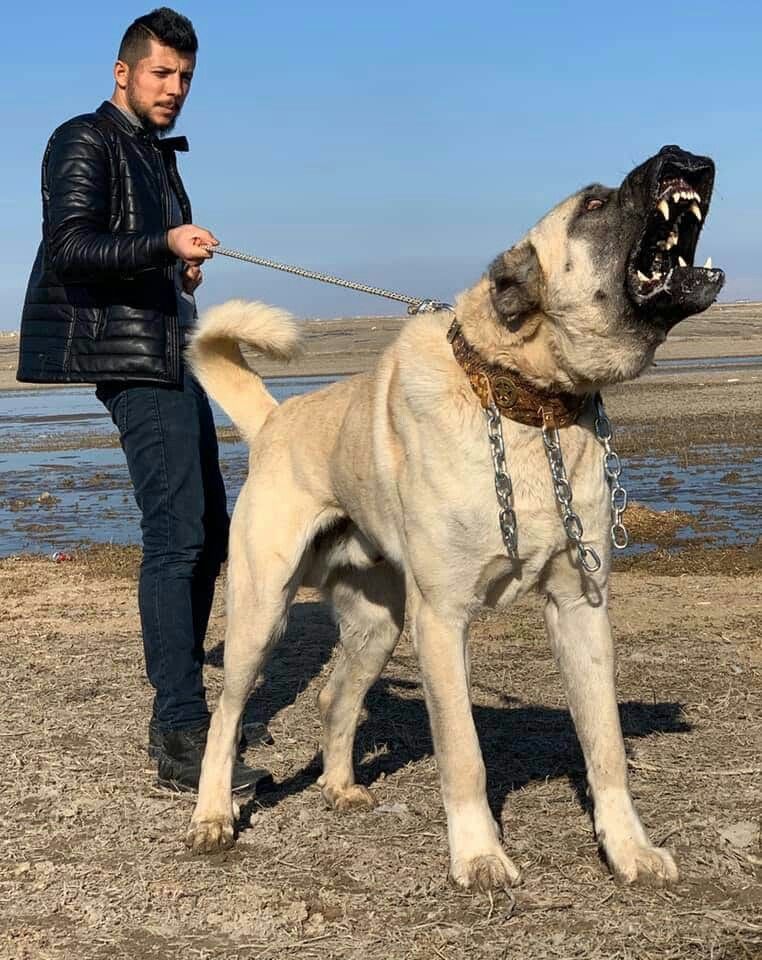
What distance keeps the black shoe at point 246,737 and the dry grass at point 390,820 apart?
0.20 ft

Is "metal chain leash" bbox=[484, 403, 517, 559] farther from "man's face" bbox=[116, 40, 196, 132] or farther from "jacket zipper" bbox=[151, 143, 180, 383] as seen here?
"man's face" bbox=[116, 40, 196, 132]

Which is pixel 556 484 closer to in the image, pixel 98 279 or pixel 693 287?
pixel 693 287

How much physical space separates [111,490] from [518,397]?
9687 millimetres

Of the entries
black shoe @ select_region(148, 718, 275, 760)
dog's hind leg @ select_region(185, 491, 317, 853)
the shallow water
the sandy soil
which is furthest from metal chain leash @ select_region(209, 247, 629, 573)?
the sandy soil

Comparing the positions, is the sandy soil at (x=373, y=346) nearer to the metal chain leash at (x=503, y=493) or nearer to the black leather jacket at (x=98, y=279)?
the black leather jacket at (x=98, y=279)

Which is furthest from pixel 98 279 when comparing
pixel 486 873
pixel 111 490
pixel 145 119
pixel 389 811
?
pixel 111 490

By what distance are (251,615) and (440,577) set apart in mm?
832

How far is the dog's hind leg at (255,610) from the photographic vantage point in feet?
12.8

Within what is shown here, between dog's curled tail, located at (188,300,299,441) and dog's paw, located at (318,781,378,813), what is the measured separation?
1.30m

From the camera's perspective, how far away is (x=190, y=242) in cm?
395

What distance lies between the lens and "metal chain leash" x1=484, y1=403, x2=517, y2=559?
3.26 meters

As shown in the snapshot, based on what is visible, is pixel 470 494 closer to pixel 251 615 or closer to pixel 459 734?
pixel 459 734

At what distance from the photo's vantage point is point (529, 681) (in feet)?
17.4

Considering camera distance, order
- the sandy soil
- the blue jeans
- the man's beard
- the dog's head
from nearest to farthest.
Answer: the dog's head, the blue jeans, the man's beard, the sandy soil
